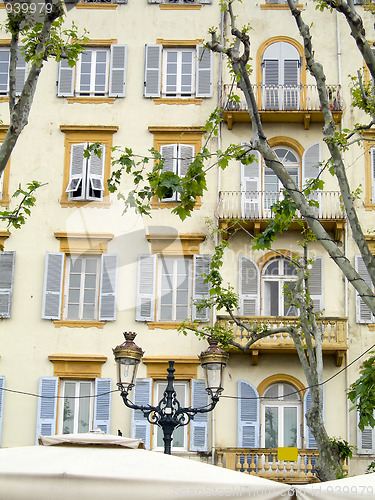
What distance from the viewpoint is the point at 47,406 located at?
22.2 metres

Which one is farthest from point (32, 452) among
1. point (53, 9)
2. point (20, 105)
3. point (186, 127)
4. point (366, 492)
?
point (186, 127)

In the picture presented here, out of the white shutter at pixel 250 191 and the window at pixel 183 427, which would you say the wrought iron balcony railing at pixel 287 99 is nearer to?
the white shutter at pixel 250 191

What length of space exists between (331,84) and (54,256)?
818 centimetres

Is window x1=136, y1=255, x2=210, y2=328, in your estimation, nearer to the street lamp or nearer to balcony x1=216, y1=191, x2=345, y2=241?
balcony x1=216, y1=191, x2=345, y2=241

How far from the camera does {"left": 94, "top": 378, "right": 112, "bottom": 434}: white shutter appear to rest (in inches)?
872

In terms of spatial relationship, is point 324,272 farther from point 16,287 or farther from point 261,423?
point 16,287

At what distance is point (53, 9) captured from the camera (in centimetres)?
1233

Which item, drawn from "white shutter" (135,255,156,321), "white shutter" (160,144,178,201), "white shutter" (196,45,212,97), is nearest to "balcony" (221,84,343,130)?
→ "white shutter" (196,45,212,97)

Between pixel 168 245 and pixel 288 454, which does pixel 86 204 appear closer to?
pixel 168 245

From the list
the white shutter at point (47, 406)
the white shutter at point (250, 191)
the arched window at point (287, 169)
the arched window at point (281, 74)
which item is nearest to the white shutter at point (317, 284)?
the white shutter at point (250, 191)

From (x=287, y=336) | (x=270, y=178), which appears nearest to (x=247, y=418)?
(x=287, y=336)

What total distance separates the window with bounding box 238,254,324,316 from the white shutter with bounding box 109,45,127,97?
17.8 feet

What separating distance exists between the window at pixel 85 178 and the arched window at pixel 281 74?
4.52 m

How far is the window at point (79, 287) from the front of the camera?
2288 cm
